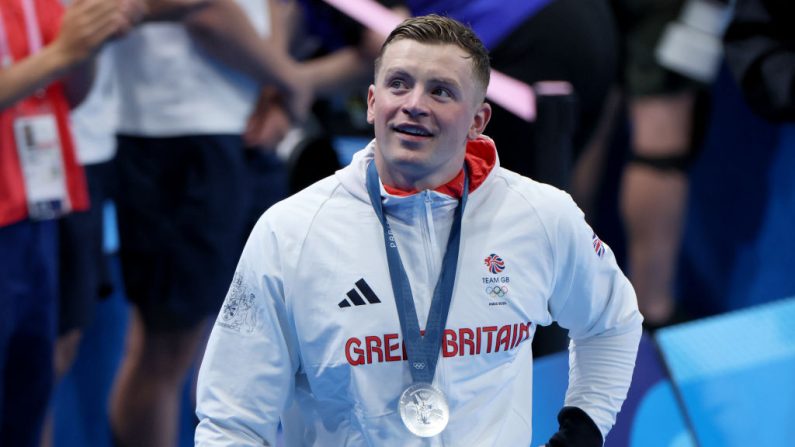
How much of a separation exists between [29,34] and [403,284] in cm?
143

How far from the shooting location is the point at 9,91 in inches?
116

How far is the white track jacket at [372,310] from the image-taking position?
217 centimetres

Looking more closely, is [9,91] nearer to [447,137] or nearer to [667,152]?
[447,137]

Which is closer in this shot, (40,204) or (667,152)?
(40,204)

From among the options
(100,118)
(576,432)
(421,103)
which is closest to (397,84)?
(421,103)

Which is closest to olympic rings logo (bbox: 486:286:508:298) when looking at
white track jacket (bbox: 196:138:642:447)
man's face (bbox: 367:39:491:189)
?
white track jacket (bbox: 196:138:642:447)

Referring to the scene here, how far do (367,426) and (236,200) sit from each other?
1.48 meters

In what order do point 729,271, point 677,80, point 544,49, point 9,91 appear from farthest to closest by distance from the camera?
point 729,271
point 677,80
point 544,49
point 9,91

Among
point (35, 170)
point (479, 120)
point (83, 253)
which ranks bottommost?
point (83, 253)

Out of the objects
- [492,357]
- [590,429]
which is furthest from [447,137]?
[590,429]

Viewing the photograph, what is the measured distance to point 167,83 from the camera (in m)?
3.46

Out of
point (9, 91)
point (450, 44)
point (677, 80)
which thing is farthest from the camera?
Answer: point (677, 80)

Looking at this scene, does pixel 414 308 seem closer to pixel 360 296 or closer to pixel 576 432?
pixel 360 296

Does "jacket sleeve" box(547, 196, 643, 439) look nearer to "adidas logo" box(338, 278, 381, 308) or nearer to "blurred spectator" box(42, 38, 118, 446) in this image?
"adidas logo" box(338, 278, 381, 308)
